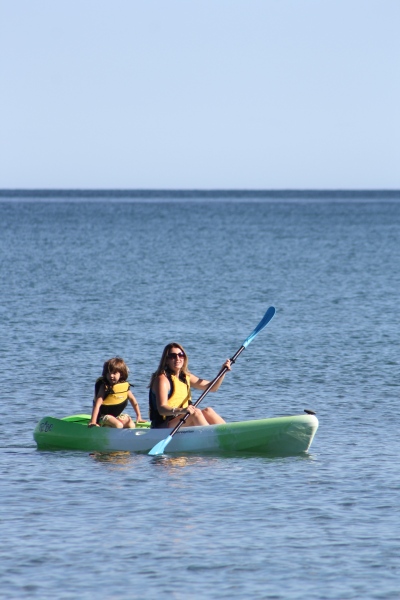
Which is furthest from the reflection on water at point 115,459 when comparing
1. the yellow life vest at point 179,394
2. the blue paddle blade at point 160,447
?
the yellow life vest at point 179,394

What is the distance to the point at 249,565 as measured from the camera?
9.32 meters

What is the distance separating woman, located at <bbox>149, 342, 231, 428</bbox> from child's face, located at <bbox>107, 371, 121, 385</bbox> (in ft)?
1.36

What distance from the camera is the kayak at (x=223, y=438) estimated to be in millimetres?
13109

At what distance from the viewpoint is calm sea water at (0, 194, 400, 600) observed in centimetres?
916

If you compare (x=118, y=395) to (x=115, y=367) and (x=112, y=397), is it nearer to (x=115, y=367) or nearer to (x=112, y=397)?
(x=112, y=397)

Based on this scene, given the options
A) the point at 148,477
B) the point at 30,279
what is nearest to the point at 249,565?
the point at 148,477

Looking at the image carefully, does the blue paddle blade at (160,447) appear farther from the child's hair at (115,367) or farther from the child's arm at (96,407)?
the child's hair at (115,367)

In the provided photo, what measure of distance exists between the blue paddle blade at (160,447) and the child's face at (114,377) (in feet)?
2.99

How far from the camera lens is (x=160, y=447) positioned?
43.1 ft

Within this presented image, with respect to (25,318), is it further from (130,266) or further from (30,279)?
(130,266)

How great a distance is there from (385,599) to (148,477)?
163 inches

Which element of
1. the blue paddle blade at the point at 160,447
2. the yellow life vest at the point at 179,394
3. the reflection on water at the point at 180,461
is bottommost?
the reflection on water at the point at 180,461

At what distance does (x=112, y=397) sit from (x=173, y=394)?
0.74m

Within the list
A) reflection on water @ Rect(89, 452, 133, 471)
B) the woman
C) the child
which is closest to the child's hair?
the child
